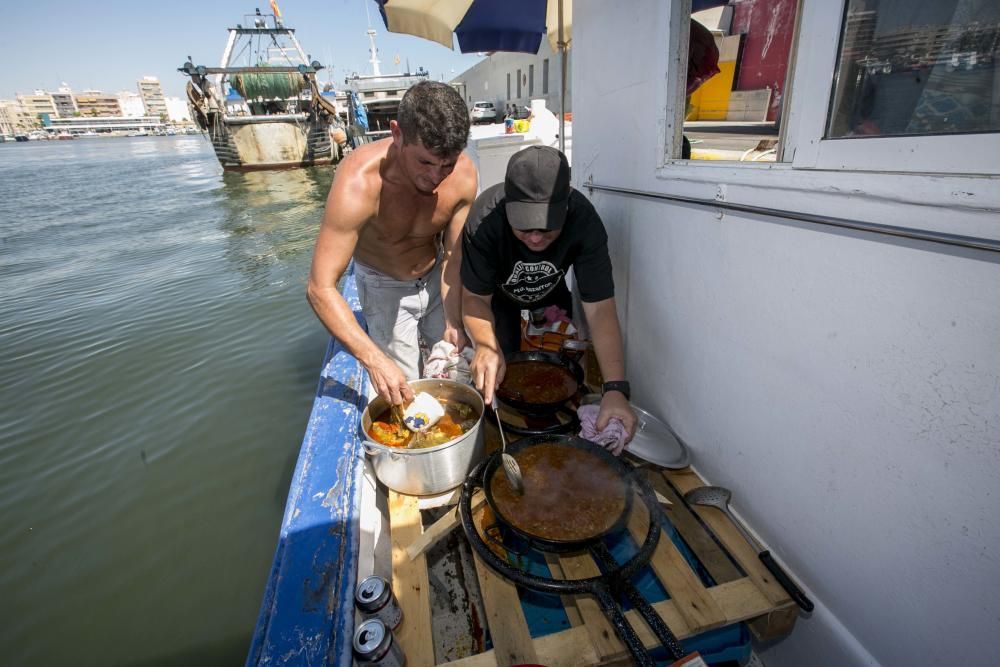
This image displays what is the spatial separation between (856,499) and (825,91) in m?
1.20

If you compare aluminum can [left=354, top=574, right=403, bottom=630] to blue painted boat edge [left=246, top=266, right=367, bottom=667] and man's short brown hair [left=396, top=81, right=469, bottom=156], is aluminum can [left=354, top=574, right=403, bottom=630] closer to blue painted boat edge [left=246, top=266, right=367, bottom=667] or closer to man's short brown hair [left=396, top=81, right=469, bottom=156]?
blue painted boat edge [left=246, top=266, right=367, bottom=667]

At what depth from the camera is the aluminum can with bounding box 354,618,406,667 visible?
1312 millimetres

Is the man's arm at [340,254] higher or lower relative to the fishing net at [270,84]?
lower

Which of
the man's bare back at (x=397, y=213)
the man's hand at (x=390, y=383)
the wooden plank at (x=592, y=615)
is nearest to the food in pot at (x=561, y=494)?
the wooden plank at (x=592, y=615)

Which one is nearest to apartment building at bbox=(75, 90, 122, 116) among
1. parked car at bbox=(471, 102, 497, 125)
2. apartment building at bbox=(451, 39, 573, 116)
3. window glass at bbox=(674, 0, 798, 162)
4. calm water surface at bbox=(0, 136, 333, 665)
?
apartment building at bbox=(451, 39, 573, 116)

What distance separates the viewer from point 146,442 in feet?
13.6

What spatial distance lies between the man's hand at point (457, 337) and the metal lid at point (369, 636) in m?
1.64

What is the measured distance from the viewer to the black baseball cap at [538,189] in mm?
1891

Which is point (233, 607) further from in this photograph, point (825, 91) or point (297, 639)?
point (825, 91)

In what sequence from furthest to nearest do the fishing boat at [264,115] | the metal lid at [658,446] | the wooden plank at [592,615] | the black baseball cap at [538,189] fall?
the fishing boat at [264,115] → the metal lid at [658,446] → the black baseball cap at [538,189] → the wooden plank at [592,615]

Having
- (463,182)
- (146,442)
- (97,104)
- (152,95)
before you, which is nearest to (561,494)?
(463,182)

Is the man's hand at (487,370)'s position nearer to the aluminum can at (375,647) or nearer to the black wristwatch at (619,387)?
the black wristwatch at (619,387)

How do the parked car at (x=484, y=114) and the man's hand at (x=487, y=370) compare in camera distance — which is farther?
the parked car at (x=484, y=114)

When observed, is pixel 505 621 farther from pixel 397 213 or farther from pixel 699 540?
pixel 397 213
